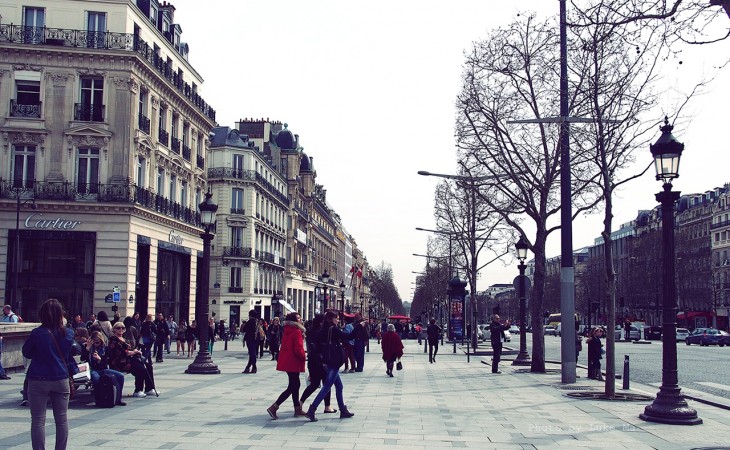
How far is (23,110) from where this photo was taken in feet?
104

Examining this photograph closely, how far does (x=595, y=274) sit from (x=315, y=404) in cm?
8929

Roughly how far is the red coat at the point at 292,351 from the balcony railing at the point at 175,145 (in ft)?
92.2

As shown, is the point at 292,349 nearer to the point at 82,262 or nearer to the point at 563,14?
the point at 563,14

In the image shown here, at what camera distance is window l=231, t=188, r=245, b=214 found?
2355 inches

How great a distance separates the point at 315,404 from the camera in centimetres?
1094

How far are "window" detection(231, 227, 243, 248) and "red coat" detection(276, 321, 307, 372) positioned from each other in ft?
161

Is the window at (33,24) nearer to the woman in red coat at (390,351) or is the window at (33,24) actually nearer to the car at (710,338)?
the woman in red coat at (390,351)

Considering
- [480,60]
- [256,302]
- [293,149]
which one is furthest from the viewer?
[293,149]

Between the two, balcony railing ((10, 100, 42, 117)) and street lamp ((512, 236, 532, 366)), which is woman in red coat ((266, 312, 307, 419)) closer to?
street lamp ((512, 236, 532, 366))

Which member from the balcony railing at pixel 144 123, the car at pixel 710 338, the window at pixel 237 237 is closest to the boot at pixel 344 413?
the balcony railing at pixel 144 123

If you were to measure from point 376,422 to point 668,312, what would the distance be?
4979 millimetres

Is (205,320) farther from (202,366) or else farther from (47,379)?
(47,379)

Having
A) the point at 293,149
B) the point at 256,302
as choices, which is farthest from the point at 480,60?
the point at 293,149

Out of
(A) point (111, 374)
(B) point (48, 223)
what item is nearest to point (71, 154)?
(B) point (48, 223)
